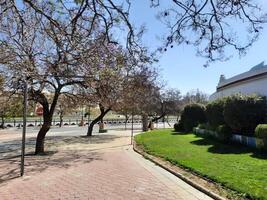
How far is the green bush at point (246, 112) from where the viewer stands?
1984 cm

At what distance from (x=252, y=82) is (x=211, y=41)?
15975 millimetres

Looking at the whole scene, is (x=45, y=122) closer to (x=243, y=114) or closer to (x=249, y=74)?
(x=243, y=114)

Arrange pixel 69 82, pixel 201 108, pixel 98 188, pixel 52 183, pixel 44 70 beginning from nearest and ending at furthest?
1. pixel 98 188
2. pixel 52 183
3. pixel 44 70
4. pixel 69 82
5. pixel 201 108

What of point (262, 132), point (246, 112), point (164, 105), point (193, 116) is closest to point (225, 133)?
point (246, 112)

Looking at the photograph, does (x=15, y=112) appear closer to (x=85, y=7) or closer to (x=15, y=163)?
(x=15, y=163)

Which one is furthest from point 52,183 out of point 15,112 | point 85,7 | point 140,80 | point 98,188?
point 140,80

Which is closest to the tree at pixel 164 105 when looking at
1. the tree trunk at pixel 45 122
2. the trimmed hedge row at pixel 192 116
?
the trimmed hedge row at pixel 192 116

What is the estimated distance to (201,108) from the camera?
1316 inches

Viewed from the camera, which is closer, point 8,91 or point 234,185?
point 234,185

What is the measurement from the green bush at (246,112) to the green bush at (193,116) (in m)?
12.8

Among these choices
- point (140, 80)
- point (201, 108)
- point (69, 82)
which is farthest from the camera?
point (201, 108)

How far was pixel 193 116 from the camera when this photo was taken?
3422 cm

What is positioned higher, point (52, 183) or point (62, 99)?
point (62, 99)

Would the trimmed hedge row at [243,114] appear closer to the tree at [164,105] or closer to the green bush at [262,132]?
the green bush at [262,132]
